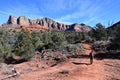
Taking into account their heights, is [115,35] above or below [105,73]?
above

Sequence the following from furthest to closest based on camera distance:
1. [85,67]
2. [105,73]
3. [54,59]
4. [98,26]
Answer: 1. [98,26]
2. [54,59]
3. [85,67]
4. [105,73]

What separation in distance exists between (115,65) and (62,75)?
18.4 feet

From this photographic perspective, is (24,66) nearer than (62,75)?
No

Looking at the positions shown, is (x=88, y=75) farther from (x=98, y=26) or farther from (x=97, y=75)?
(x=98, y=26)

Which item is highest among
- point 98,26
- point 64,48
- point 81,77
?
point 98,26

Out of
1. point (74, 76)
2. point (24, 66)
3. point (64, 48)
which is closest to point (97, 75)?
point (74, 76)

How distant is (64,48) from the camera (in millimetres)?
31672

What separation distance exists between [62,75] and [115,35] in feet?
49.4

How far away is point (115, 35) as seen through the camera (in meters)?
28.9

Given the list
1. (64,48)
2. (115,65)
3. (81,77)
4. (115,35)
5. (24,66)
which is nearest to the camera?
(81,77)

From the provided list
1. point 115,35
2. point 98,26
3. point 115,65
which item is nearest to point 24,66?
point 115,65

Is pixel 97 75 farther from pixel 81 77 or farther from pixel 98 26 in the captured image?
pixel 98 26

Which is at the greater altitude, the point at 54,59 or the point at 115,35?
the point at 115,35

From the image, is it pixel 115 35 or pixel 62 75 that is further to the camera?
pixel 115 35
